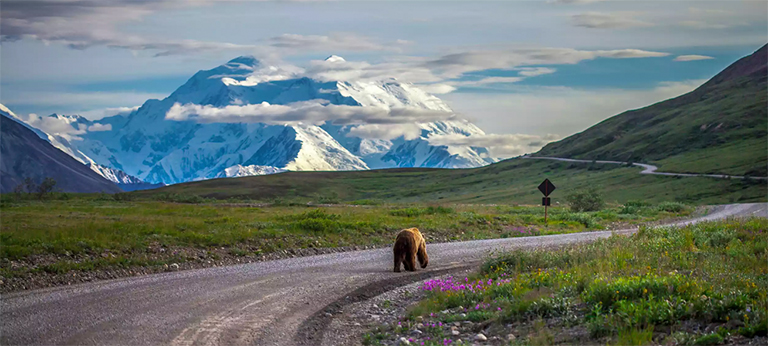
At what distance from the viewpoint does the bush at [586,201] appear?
68438mm

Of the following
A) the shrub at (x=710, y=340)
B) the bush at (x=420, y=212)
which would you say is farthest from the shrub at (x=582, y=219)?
the shrub at (x=710, y=340)

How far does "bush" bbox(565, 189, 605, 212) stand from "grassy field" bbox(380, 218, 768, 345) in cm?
5242

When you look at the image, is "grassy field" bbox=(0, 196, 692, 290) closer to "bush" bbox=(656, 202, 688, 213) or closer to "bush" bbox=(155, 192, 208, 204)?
"bush" bbox=(656, 202, 688, 213)

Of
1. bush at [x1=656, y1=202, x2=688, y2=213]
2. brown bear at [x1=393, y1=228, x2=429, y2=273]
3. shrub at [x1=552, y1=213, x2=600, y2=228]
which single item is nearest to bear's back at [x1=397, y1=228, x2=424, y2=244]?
brown bear at [x1=393, y1=228, x2=429, y2=273]

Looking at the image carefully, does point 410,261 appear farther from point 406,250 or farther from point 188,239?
point 188,239

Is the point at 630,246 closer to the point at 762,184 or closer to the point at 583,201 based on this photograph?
the point at 583,201

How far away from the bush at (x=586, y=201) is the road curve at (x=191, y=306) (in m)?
52.3

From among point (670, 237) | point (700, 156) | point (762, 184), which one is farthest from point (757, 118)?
point (670, 237)

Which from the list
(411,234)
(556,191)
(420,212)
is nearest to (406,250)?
(411,234)

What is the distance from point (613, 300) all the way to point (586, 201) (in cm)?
6051

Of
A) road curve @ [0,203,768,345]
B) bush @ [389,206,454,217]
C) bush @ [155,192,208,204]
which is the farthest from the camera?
bush @ [155,192,208,204]

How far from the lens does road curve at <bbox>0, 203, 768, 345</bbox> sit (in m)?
10.8

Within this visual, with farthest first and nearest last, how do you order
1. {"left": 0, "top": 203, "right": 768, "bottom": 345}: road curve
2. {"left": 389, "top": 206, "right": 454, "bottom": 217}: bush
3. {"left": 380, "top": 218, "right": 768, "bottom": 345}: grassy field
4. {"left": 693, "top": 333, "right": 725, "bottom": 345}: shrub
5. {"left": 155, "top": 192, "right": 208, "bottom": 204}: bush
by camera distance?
{"left": 155, "top": 192, "right": 208, "bottom": 204}: bush, {"left": 389, "top": 206, "right": 454, "bottom": 217}: bush, {"left": 0, "top": 203, "right": 768, "bottom": 345}: road curve, {"left": 380, "top": 218, "right": 768, "bottom": 345}: grassy field, {"left": 693, "top": 333, "right": 725, "bottom": 345}: shrub

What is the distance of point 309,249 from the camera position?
2484cm
